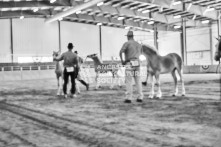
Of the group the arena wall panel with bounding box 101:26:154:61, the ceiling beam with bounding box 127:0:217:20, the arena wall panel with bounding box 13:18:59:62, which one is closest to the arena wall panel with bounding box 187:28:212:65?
the arena wall panel with bounding box 101:26:154:61

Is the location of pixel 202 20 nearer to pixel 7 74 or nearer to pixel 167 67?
pixel 7 74

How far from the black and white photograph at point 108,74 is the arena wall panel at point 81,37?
14cm

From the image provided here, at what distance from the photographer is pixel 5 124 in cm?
529

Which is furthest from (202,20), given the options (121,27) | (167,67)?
(167,67)

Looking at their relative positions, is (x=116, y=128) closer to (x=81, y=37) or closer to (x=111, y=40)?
(x=81, y=37)

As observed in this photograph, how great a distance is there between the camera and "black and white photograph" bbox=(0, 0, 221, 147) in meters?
4.41

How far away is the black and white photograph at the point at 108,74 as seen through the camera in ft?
14.5

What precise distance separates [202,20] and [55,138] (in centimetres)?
3736

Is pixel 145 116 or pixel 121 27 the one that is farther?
pixel 121 27

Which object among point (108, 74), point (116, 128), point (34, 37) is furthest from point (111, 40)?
point (116, 128)

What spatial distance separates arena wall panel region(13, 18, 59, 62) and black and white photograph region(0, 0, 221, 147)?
0.12 m

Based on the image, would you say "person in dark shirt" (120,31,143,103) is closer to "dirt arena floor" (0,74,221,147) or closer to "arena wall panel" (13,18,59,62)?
"dirt arena floor" (0,74,221,147)

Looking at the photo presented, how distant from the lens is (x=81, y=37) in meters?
39.4

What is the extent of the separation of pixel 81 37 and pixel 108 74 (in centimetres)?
2373
